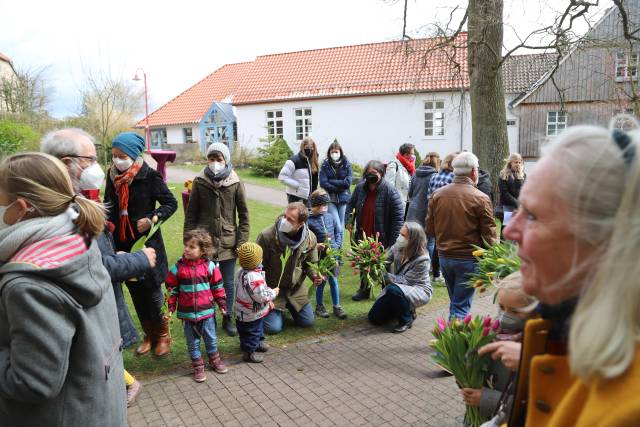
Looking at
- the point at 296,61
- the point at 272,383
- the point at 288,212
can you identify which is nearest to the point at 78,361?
the point at 272,383

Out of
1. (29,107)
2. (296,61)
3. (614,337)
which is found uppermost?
(296,61)

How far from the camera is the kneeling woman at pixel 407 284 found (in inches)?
219

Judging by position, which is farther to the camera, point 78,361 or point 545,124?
point 545,124

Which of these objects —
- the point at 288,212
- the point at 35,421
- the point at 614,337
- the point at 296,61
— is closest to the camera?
the point at 614,337

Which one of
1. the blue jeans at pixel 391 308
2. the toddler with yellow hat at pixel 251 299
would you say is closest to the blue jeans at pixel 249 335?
the toddler with yellow hat at pixel 251 299

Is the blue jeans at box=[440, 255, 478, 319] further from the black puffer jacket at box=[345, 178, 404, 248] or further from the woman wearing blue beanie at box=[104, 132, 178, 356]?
the woman wearing blue beanie at box=[104, 132, 178, 356]

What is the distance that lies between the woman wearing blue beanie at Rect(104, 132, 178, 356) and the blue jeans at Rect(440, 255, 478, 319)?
2930 millimetres

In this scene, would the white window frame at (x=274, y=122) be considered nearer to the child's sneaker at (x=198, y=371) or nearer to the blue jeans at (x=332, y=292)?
the blue jeans at (x=332, y=292)

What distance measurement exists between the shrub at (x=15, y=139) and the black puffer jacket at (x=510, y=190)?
38.5ft

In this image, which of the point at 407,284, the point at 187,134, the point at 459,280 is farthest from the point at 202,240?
the point at 187,134

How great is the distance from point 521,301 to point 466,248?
105 inches

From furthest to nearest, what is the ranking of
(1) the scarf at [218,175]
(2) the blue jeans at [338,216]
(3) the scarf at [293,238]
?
1. (2) the blue jeans at [338,216]
2. (3) the scarf at [293,238]
3. (1) the scarf at [218,175]

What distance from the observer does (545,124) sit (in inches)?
995

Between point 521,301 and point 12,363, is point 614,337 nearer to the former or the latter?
point 521,301
